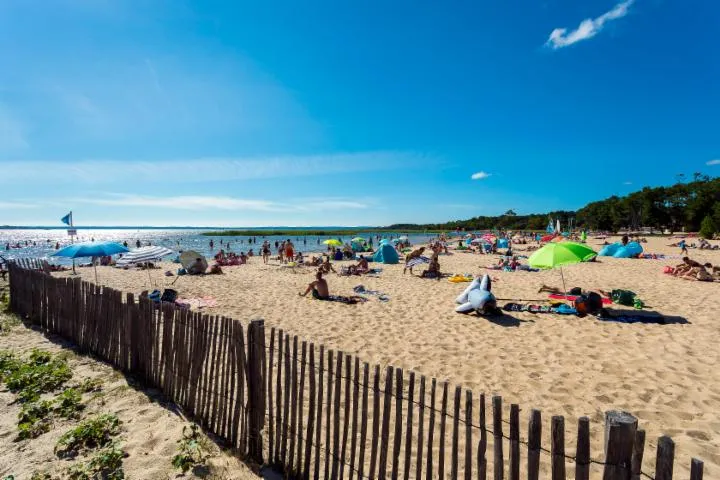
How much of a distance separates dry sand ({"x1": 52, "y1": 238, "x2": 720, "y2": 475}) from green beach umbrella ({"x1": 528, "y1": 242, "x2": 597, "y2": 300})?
4.87 feet

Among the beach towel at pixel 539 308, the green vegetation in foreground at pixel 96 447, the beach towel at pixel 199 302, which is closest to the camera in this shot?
the green vegetation in foreground at pixel 96 447

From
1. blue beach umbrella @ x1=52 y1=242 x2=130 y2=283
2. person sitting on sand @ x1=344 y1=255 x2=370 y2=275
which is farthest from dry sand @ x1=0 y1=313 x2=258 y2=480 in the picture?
person sitting on sand @ x1=344 y1=255 x2=370 y2=275

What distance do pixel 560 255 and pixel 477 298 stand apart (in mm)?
2455

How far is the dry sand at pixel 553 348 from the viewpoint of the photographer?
15.0 ft

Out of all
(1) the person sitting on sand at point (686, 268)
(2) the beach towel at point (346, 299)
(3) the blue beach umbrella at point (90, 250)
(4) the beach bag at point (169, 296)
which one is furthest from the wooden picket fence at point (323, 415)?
(1) the person sitting on sand at point (686, 268)

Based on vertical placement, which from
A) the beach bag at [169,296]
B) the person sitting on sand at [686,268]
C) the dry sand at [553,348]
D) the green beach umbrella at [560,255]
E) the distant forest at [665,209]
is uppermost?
the distant forest at [665,209]

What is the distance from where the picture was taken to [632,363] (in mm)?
6059

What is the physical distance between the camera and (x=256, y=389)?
3766 mm

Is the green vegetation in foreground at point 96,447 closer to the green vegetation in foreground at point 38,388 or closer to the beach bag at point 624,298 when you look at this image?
the green vegetation in foreground at point 38,388

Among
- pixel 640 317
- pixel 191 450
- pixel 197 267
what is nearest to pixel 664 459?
pixel 191 450

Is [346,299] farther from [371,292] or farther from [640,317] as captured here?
[640,317]

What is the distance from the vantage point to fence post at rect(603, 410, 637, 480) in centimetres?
191

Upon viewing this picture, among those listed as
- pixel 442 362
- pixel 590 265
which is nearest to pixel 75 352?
pixel 442 362

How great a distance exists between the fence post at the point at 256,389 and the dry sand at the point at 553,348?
2958 millimetres
